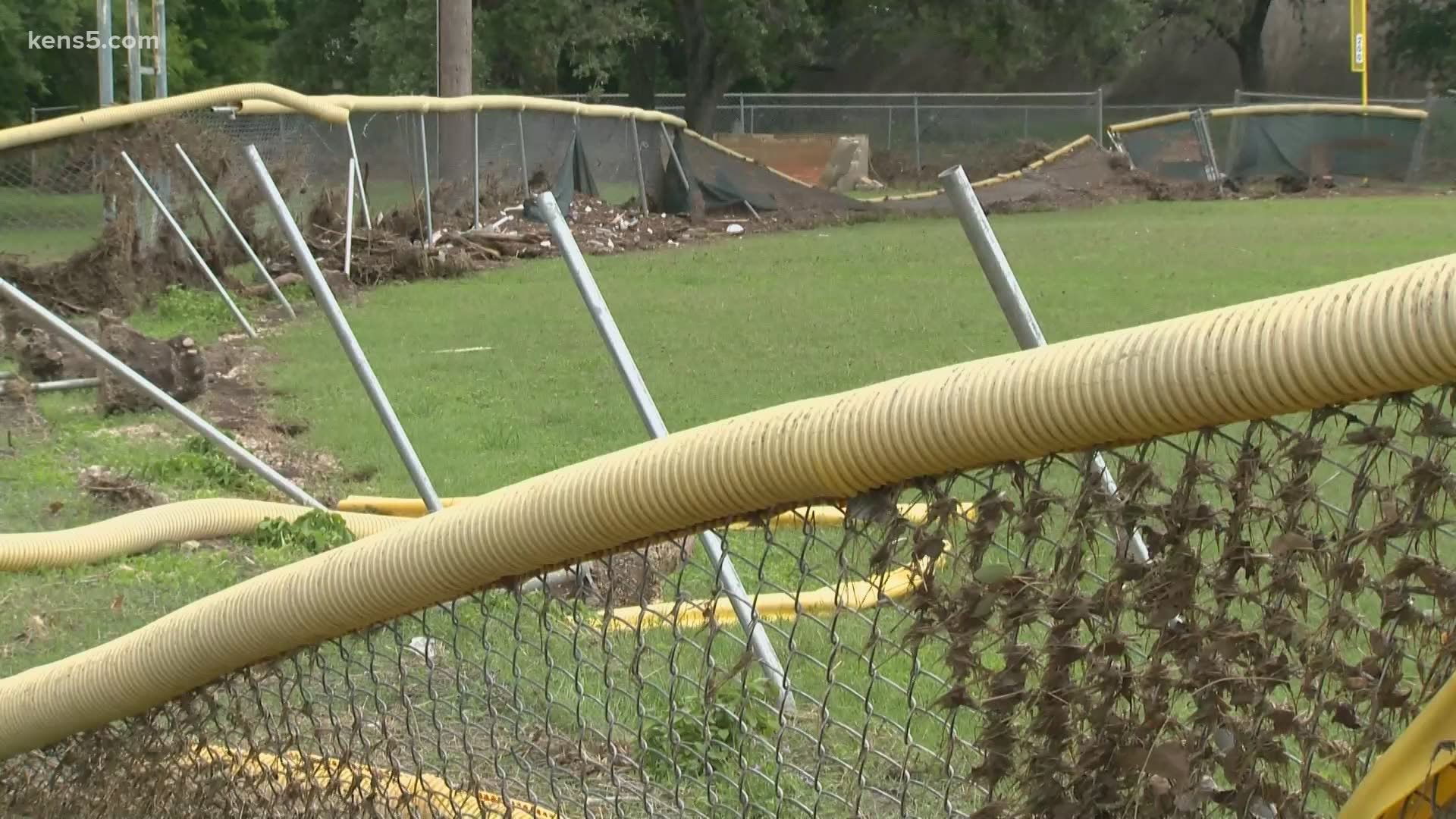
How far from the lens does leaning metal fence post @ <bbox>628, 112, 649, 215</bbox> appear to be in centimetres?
2122

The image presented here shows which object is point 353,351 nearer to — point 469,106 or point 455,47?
point 469,106

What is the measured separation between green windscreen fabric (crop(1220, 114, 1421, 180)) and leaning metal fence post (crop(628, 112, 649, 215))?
419 inches

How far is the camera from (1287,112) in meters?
26.3

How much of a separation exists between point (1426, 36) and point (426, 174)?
35101mm

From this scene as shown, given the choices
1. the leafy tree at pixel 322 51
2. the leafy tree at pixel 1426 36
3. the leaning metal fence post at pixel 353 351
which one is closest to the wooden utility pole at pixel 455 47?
the leaning metal fence post at pixel 353 351

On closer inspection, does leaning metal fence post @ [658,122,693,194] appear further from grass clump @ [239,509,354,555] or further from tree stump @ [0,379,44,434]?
grass clump @ [239,509,354,555]

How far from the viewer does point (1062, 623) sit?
1.96 metres

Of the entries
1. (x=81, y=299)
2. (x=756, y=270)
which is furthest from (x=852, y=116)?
(x=81, y=299)

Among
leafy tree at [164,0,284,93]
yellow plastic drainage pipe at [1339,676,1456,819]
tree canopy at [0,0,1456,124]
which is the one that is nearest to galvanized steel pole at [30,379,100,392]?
yellow plastic drainage pipe at [1339,676,1456,819]

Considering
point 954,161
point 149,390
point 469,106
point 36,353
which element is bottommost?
point 954,161

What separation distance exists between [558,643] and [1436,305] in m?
3.74

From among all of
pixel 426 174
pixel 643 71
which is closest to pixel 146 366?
pixel 426 174

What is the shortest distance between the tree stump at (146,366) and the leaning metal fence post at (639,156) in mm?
12046

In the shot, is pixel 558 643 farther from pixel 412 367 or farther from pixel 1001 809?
pixel 412 367
